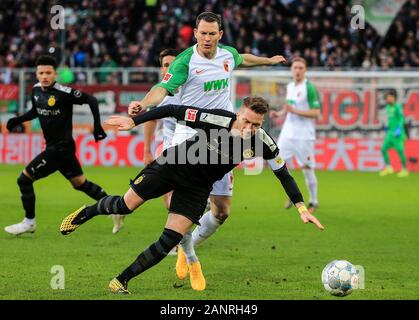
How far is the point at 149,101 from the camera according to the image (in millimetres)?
8461

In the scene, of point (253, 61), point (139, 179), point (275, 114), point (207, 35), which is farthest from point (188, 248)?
point (275, 114)

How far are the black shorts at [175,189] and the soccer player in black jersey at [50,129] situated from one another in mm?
3872

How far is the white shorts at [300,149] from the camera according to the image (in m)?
15.5

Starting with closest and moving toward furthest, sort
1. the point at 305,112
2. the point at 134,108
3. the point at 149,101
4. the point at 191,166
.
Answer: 1. the point at 134,108
2. the point at 191,166
3. the point at 149,101
4. the point at 305,112

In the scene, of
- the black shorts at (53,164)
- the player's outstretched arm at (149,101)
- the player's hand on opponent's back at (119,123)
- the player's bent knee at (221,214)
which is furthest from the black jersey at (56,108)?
the player's hand on opponent's back at (119,123)

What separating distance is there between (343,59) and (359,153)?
15.0ft

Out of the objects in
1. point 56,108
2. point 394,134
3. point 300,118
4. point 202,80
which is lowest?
point 394,134

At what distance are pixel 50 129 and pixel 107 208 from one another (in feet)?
13.3

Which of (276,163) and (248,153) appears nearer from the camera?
(248,153)

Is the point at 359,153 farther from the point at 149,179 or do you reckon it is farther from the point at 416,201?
the point at 149,179

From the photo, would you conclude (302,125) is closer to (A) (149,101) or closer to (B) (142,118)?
(A) (149,101)

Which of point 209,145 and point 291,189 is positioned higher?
point 209,145
